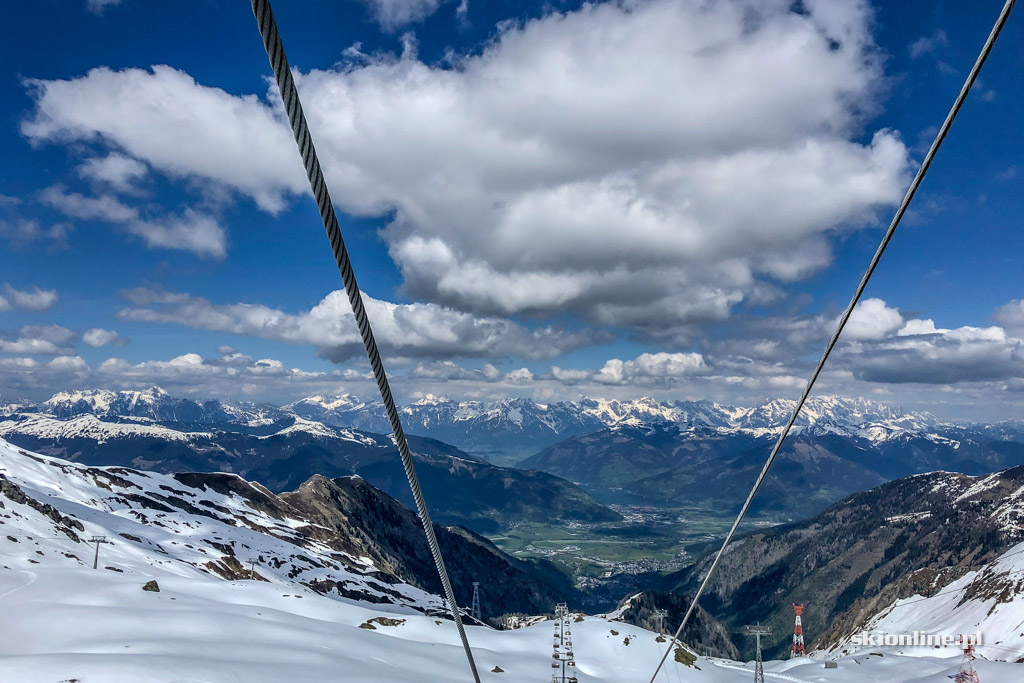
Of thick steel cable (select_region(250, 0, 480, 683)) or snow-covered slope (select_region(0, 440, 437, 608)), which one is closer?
thick steel cable (select_region(250, 0, 480, 683))

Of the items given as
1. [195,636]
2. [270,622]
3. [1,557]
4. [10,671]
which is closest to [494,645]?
[270,622]

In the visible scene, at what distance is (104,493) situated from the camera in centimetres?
19038

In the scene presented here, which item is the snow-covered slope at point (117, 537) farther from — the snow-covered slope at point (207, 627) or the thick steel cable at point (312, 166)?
the thick steel cable at point (312, 166)

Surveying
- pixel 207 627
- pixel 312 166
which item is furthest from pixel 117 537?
pixel 312 166

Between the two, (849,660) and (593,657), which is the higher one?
(593,657)

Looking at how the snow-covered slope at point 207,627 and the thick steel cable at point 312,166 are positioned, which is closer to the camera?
the thick steel cable at point 312,166

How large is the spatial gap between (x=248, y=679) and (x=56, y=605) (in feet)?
70.8

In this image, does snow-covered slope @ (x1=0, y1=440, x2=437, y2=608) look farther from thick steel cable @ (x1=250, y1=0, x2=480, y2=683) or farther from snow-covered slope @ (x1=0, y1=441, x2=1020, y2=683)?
thick steel cable @ (x1=250, y1=0, x2=480, y2=683)

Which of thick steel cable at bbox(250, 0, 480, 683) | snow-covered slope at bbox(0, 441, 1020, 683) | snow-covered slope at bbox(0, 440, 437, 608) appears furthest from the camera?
snow-covered slope at bbox(0, 440, 437, 608)

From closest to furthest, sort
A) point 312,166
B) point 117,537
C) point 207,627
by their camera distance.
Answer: point 312,166, point 207,627, point 117,537

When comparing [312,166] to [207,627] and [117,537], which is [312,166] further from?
[117,537]

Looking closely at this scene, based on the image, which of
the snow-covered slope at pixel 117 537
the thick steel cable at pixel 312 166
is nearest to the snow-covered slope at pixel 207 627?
the snow-covered slope at pixel 117 537

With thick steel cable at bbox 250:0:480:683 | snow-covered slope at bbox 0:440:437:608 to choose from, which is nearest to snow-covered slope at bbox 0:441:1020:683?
snow-covered slope at bbox 0:440:437:608

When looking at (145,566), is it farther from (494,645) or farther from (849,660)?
(849,660)
